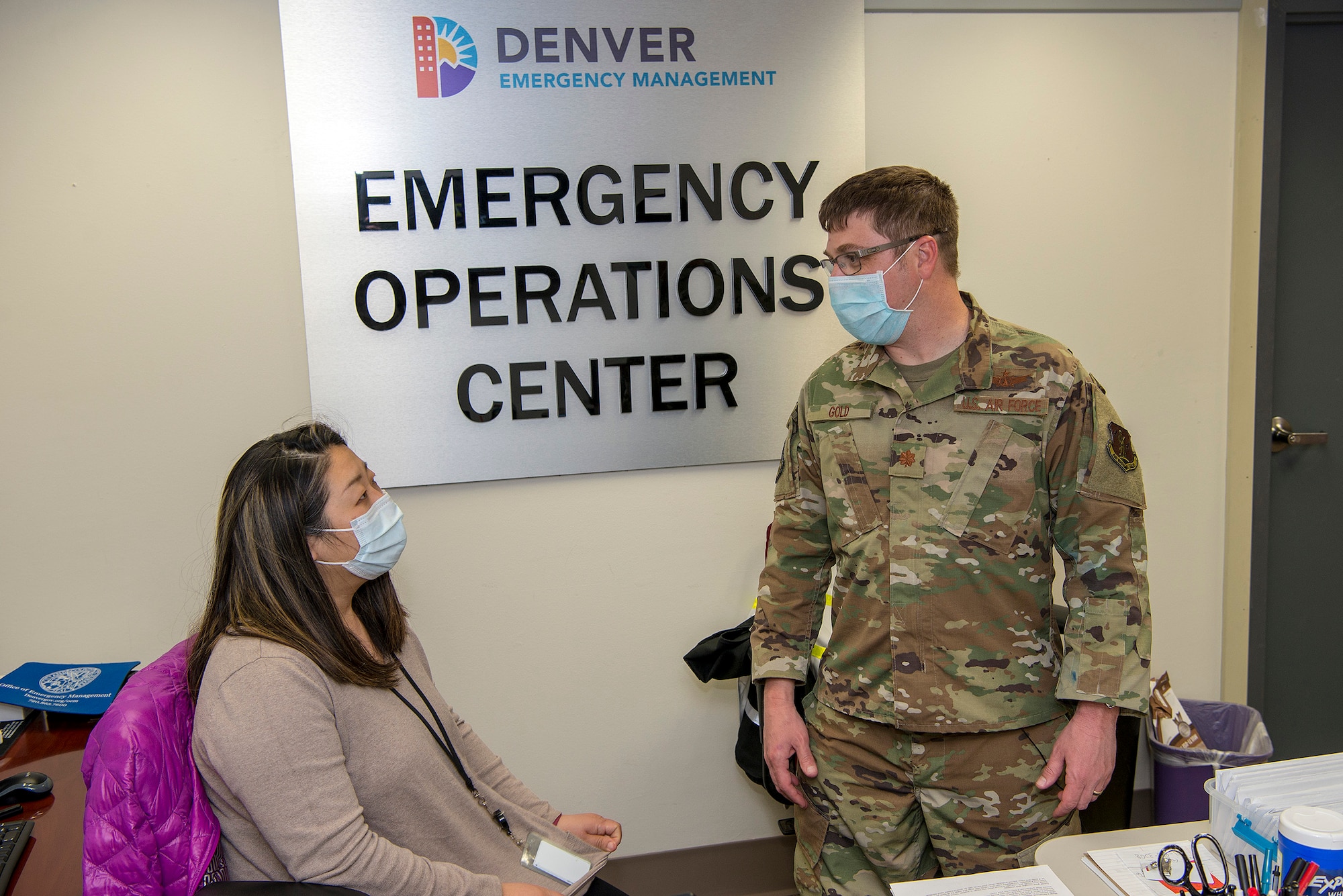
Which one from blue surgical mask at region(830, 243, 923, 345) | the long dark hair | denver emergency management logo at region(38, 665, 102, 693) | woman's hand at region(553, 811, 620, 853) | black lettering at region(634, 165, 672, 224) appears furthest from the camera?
black lettering at region(634, 165, 672, 224)

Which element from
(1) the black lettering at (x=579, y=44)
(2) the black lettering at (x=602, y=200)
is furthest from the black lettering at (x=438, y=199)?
(1) the black lettering at (x=579, y=44)

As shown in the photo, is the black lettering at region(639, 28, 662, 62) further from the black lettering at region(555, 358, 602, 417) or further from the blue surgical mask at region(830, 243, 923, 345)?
the blue surgical mask at region(830, 243, 923, 345)

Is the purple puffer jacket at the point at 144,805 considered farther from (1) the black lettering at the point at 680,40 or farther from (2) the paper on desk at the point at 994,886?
(1) the black lettering at the point at 680,40

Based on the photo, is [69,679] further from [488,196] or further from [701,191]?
[701,191]

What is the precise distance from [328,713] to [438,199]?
4.31 feet

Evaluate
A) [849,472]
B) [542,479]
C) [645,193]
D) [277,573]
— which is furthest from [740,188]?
[277,573]

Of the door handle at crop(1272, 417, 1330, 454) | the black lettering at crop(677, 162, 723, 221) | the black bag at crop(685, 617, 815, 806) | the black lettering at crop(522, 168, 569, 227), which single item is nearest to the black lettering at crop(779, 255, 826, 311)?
the black lettering at crop(677, 162, 723, 221)

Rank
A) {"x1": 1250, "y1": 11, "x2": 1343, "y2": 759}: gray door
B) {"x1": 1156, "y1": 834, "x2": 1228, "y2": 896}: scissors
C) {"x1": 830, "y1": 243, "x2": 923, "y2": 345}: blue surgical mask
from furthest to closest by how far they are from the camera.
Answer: {"x1": 1250, "y1": 11, "x2": 1343, "y2": 759}: gray door < {"x1": 830, "y1": 243, "x2": 923, "y2": 345}: blue surgical mask < {"x1": 1156, "y1": 834, "x2": 1228, "y2": 896}: scissors

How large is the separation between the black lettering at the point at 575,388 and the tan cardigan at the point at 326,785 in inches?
36.7

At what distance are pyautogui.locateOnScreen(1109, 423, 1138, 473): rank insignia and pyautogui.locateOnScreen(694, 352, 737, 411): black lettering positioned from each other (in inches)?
40.1

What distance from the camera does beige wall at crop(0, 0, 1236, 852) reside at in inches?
79.5

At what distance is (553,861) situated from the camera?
1.48 meters

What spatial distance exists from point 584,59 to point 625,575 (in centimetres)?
130

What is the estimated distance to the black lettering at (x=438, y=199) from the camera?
6.82 feet
